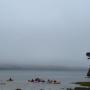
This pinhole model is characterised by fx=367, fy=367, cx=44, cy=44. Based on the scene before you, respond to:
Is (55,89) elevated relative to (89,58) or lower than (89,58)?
lower

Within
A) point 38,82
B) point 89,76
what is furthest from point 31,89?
point 89,76

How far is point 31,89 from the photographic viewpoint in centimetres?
9119

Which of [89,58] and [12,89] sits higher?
[89,58]

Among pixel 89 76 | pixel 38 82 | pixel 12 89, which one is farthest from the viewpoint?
pixel 89 76

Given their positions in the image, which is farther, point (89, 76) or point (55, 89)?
point (89, 76)

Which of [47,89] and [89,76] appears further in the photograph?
[89,76]

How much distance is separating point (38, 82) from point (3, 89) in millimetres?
31343

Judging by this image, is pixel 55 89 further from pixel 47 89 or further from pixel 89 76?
pixel 89 76

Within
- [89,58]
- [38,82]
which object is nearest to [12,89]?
[38,82]

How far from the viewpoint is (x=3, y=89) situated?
289ft

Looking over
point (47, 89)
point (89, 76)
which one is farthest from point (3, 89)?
point (89, 76)

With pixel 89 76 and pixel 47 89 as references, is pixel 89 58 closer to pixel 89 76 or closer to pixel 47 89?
pixel 89 76

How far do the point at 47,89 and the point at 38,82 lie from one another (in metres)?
29.1

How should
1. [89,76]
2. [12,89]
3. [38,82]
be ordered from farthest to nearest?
1. [89,76]
2. [38,82]
3. [12,89]
